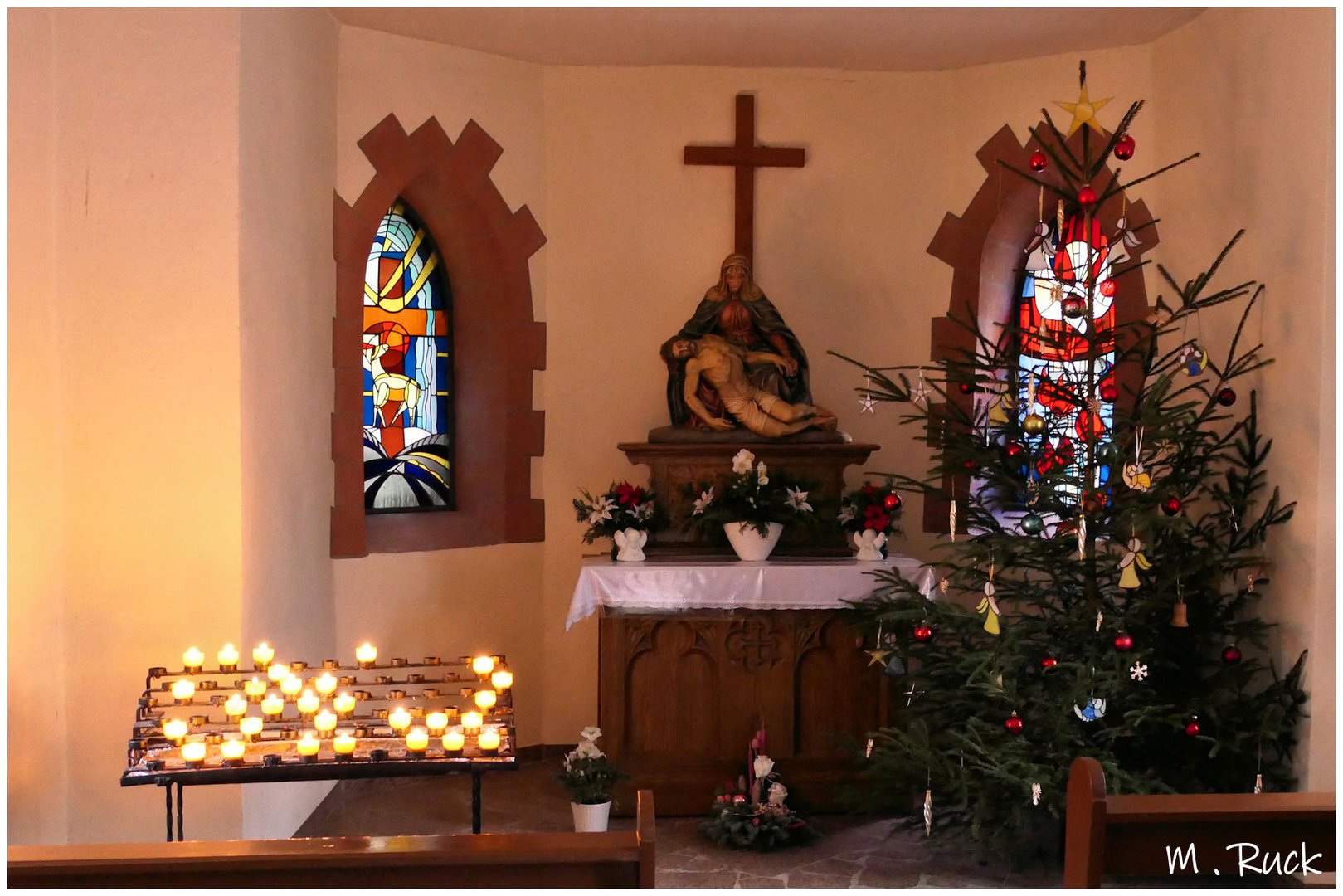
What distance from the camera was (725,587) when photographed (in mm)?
5418

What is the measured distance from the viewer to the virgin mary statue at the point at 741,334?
6.04m

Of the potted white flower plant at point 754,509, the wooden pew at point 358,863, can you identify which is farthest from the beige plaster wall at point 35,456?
the potted white flower plant at point 754,509

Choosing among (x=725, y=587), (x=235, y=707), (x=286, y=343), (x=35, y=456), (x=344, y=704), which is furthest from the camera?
(x=725, y=587)

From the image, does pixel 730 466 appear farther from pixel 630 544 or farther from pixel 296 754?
pixel 296 754

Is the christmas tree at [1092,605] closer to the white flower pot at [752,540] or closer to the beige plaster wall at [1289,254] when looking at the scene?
the beige plaster wall at [1289,254]

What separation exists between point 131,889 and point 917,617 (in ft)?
10.6

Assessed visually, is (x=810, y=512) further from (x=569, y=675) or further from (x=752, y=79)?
(x=752, y=79)

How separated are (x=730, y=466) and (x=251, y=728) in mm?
2963

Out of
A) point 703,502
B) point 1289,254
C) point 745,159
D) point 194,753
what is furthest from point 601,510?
point 1289,254

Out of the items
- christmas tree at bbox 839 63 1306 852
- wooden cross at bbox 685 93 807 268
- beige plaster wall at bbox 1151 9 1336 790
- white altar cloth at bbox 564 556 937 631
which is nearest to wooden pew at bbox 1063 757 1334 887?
christmas tree at bbox 839 63 1306 852

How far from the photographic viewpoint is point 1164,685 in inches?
190

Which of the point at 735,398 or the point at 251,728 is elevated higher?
the point at 735,398

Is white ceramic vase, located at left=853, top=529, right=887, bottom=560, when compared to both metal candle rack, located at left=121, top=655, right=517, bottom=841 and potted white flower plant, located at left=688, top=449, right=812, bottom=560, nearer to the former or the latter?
potted white flower plant, located at left=688, top=449, right=812, bottom=560

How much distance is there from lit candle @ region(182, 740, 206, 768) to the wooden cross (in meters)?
4.03
